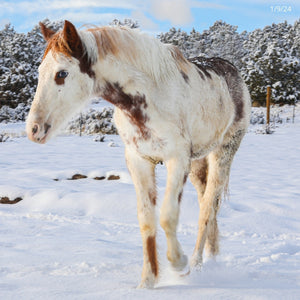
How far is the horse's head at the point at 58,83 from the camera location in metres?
2.30

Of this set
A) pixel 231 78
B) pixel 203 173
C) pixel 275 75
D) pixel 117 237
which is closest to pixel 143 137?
pixel 203 173

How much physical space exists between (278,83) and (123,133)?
89.1 feet

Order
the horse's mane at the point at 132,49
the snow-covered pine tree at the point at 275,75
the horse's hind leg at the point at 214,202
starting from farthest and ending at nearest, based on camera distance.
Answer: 1. the snow-covered pine tree at the point at 275,75
2. the horse's hind leg at the point at 214,202
3. the horse's mane at the point at 132,49

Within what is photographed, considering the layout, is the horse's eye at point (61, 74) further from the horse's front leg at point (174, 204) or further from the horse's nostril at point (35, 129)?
the horse's front leg at point (174, 204)

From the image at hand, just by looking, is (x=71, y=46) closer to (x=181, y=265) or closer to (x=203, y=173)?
(x=181, y=265)

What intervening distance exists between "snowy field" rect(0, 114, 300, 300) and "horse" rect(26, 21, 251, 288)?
0.42 metres

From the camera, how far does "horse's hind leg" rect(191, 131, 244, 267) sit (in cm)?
352

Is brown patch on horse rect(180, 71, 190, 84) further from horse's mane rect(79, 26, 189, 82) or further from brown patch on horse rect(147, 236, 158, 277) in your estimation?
brown patch on horse rect(147, 236, 158, 277)

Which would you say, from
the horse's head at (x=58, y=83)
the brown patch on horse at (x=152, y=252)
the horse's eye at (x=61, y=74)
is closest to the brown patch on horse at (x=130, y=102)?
the horse's head at (x=58, y=83)

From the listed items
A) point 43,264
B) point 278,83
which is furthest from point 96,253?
point 278,83

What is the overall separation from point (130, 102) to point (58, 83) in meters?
0.49

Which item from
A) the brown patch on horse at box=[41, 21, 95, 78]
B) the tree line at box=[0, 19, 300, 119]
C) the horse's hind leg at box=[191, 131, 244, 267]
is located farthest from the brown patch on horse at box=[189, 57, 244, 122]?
the tree line at box=[0, 19, 300, 119]

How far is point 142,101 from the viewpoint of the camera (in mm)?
2510

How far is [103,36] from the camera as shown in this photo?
247 centimetres
